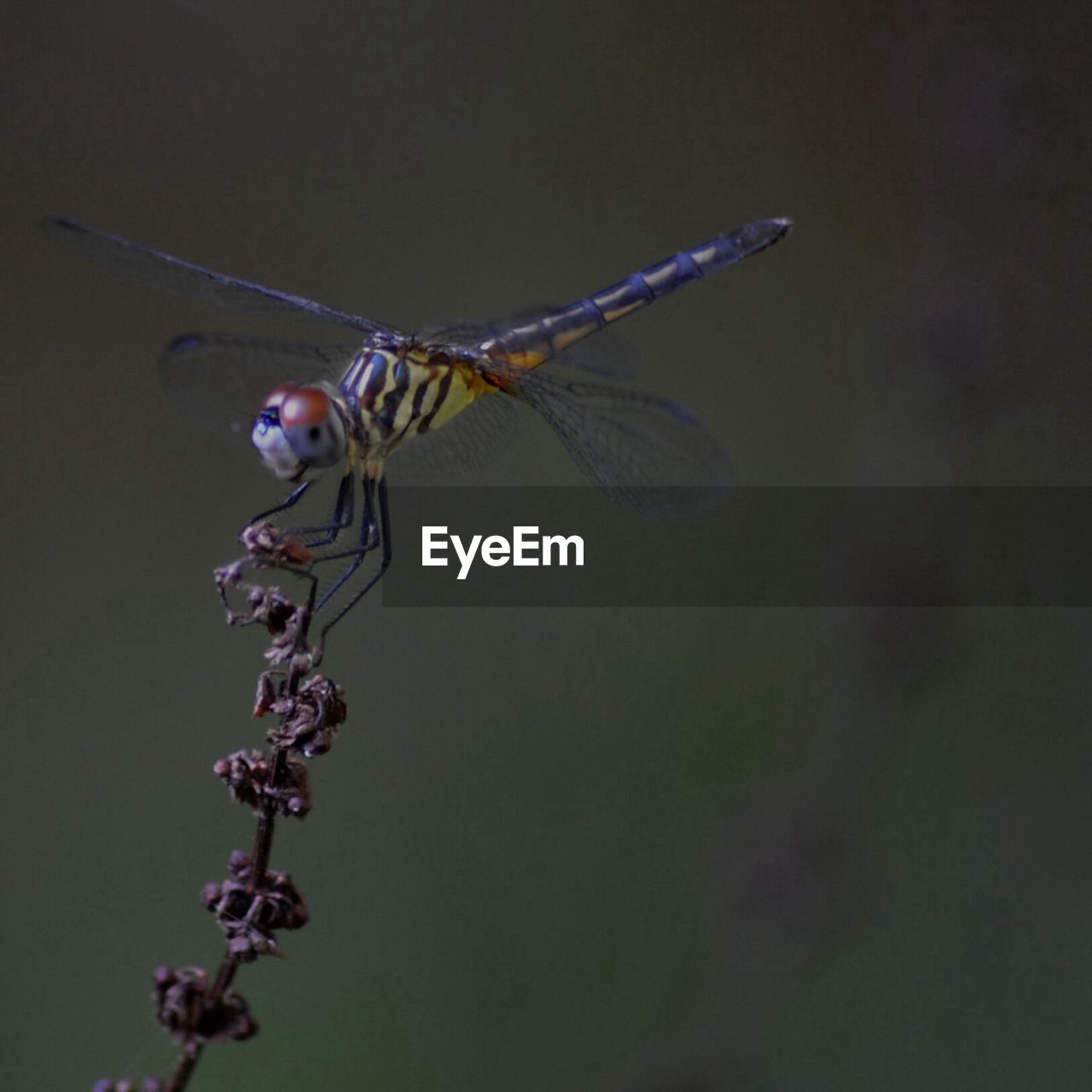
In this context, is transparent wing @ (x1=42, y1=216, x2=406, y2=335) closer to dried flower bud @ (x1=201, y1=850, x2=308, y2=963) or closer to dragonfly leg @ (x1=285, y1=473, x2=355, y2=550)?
dragonfly leg @ (x1=285, y1=473, x2=355, y2=550)

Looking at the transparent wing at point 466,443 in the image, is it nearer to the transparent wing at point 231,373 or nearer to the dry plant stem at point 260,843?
the transparent wing at point 231,373

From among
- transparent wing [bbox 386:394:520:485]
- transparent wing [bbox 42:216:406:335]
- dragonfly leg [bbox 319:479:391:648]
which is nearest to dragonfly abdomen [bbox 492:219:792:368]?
transparent wing [bbox 386:394:520:485]

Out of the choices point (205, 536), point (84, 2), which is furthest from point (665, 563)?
point (84, 2)

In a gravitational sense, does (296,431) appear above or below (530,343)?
below

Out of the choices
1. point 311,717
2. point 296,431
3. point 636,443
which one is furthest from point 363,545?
point 311,717

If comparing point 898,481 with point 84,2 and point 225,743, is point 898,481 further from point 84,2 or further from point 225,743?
point 84,2

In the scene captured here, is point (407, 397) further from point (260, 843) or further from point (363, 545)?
point (260, 843)
